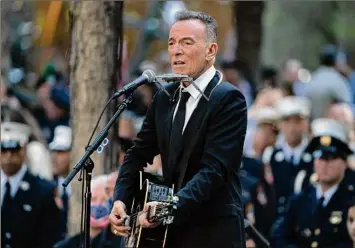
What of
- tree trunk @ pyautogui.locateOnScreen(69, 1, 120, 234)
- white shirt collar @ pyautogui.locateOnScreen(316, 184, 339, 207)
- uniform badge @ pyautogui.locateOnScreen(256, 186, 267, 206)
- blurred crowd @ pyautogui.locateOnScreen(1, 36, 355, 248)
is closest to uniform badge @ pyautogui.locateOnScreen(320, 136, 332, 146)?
blurred crowd @ pyautogui.locateOnScreen(1, 36, 355, 248)

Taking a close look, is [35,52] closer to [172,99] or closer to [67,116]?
[67,116]

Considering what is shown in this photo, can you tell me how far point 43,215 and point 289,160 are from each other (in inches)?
105

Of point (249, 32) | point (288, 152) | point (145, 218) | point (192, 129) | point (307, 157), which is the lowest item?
point (288, 152)

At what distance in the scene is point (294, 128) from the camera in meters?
14.5

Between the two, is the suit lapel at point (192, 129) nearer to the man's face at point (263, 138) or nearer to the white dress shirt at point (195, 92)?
the white dress shirt at point (195, 92)

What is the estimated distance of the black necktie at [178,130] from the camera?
791cm

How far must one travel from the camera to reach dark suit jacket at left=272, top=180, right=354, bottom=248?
11.4 m

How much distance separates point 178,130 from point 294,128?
263 inches

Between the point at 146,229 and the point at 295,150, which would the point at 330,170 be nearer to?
the point at 295,150

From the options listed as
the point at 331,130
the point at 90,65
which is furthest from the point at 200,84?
the point at 331,130

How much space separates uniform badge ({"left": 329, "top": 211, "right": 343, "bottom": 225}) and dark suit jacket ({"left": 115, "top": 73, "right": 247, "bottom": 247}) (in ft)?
11.1

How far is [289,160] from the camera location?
45.6 feet

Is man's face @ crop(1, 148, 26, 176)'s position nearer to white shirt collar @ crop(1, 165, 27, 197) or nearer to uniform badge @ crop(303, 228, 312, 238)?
white shirt collar @ crop(1, 165, 27, 197)

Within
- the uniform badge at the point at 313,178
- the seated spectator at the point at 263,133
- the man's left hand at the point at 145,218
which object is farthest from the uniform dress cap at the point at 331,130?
the man's left hand at the point at 145,218
